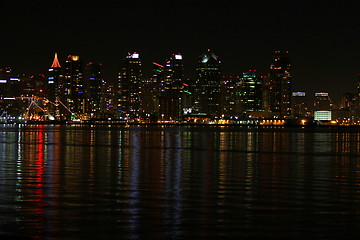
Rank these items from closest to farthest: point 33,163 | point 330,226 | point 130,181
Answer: point 330,226
point 130,181
point 33,163

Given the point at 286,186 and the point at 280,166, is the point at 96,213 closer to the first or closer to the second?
the point at 286,186

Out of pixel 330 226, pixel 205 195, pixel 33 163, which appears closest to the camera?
pixel 330 226

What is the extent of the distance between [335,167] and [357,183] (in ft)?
28.6

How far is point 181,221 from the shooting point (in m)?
14.7

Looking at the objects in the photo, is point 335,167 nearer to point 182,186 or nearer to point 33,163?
point 182,186

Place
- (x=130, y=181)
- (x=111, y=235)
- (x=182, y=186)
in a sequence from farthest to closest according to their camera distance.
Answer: (x=130, y=181) < (x=182, y=186) < (x=111, y=235)

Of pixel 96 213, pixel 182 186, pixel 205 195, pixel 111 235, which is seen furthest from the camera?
pixel 182 186

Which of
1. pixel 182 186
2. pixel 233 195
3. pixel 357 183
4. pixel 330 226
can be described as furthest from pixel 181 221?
pixel 357 183

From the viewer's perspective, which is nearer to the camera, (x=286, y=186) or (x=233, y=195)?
(x=233, y=195)

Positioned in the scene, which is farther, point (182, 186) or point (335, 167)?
point (335, 167)

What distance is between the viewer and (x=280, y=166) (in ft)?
107

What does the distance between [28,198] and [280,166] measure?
59.8 feet

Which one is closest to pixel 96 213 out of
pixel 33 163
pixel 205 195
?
pixel 205 195

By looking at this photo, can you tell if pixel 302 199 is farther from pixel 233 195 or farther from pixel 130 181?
pixel 130 181
